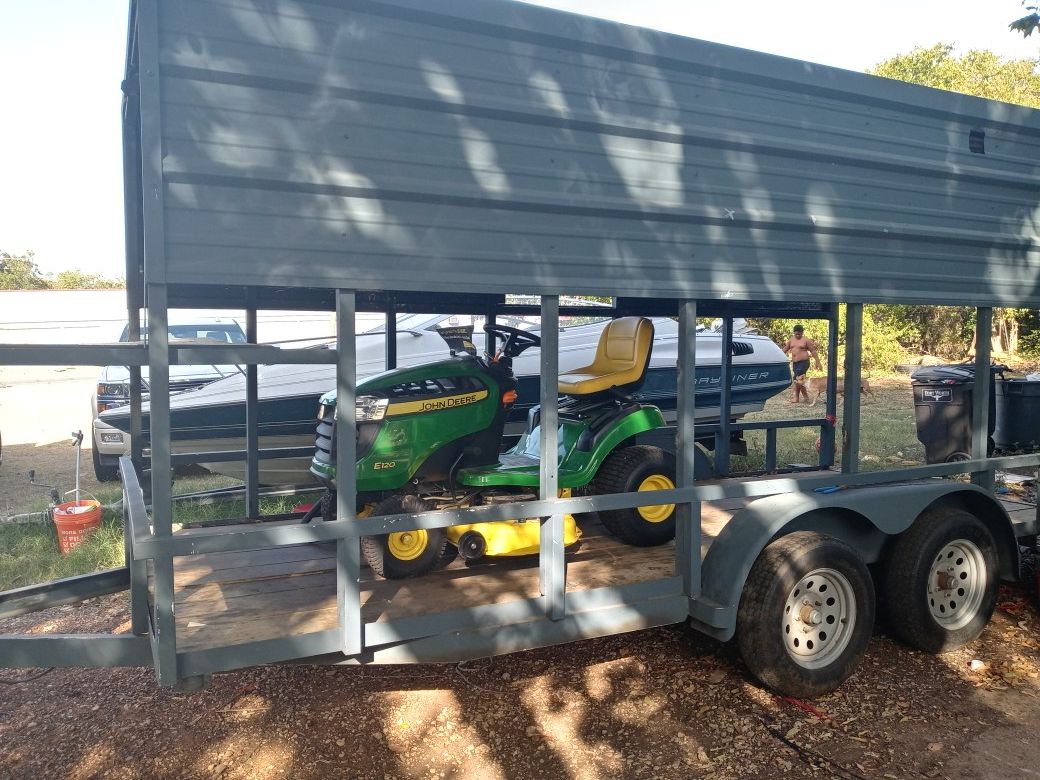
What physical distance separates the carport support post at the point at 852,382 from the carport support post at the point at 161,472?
2985 millimetres

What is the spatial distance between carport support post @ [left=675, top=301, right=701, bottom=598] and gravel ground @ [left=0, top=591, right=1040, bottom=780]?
2.08ft

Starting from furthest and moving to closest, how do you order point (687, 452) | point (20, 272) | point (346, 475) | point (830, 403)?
point (20, 272) < point (830, 403) < point (687, 452) < point (346, 475)

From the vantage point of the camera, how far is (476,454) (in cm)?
422

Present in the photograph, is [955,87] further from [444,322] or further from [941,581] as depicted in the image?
[941,581]

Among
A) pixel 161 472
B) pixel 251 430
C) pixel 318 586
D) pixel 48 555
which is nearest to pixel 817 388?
pixel 251 430

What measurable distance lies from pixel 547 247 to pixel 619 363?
1.93 meters

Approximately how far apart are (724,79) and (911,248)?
1.37 m

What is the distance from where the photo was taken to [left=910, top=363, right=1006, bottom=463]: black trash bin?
673cm

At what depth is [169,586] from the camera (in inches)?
97.7

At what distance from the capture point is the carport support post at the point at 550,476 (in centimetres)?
307

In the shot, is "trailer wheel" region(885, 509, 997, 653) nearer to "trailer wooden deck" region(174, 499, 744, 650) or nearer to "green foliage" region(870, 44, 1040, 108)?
"trailer wooden deck" region(174, 499, 744, 650)

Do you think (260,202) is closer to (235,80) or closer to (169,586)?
(235,80)

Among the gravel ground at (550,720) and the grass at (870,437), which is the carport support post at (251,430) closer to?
the gravel ground at (550,720)

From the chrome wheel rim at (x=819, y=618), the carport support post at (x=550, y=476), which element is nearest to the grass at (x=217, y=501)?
the carport support post at (x=550, y=476)
